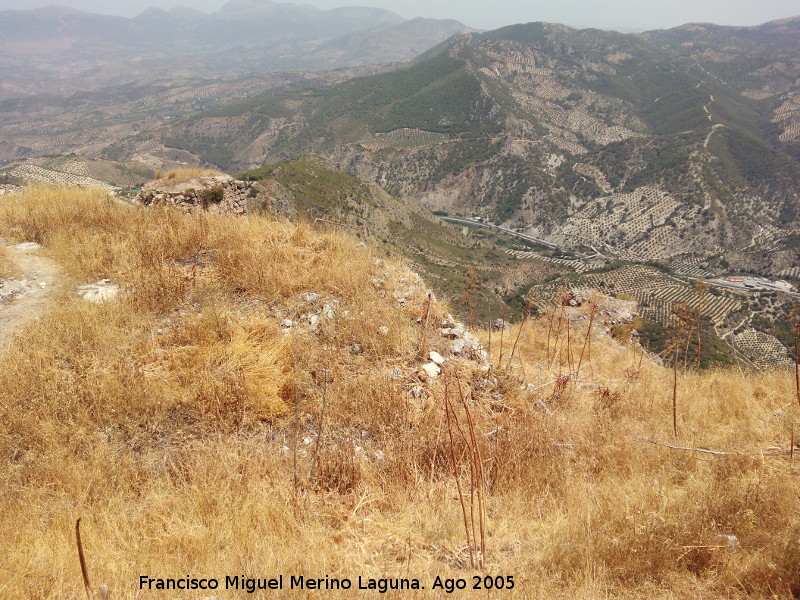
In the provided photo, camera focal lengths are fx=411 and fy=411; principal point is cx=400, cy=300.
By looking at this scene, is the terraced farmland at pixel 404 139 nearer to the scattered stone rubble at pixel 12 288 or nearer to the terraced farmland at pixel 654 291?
the terraced farmland at pixel 654 291

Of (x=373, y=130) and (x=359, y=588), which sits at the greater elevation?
(x=373, y=130)

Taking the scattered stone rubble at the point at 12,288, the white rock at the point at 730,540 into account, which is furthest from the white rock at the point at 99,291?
the white rock at the point at 730,540

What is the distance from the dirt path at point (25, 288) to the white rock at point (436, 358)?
175 inches

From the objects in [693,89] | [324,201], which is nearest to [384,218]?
[324,201]

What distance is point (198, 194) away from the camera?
9844 mm

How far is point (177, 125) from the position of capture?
183 meters

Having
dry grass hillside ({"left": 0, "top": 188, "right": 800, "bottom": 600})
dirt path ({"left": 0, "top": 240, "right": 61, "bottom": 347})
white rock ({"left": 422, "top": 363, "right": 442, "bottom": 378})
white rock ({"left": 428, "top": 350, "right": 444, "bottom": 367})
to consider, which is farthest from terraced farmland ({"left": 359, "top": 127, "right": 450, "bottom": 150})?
white rock ({"left": 422, "top": 363, "right": 442, "bottom": 378})

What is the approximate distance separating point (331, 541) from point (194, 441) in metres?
1.50

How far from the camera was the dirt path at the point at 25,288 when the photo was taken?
15.0 ft

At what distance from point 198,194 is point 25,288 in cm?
515

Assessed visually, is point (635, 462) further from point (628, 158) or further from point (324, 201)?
point (628, 158)

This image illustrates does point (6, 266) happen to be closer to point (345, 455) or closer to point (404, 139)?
point (345, 455)

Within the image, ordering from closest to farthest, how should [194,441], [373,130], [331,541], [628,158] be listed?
[331,541]
[194,441]
[628,158]
[373,130]

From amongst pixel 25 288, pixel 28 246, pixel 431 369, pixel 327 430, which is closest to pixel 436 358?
pixel 431 369
